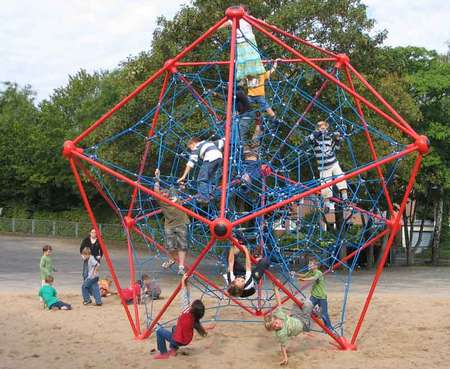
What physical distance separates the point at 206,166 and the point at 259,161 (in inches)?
31.2

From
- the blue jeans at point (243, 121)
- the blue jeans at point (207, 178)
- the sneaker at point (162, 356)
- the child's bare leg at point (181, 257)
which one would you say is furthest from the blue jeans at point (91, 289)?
the blue jeans at point (243, 121)

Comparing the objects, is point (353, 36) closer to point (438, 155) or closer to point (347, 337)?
point (438, 155)

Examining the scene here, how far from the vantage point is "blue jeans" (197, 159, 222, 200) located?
24.4 feet

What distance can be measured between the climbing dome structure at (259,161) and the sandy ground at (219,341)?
38cm

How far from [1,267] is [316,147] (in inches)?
522

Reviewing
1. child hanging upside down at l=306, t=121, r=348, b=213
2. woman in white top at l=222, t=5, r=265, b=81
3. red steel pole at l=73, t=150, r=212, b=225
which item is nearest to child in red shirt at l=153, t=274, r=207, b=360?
red steel pole at l=73, t=150, r=212, b=225

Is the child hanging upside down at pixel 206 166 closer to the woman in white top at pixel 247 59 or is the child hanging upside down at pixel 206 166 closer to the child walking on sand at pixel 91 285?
the woman in white top at pixel 247 59

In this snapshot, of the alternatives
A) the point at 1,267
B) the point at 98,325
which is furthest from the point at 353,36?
the point at 1,267

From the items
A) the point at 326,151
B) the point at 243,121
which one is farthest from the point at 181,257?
the point at 326,151

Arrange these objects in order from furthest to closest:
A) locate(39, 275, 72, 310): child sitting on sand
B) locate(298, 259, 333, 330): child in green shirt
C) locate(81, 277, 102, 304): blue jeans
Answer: locate(81, 277, 102, 304): blue jeans
locate(39, 275, 72, 310): child sitting on sand
locate(298, 259, 333, 330): child in green shirt

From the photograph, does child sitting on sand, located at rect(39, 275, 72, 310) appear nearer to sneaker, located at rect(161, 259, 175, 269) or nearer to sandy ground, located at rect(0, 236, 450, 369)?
sandy ground, located at rect(0, 236, 450, 369)

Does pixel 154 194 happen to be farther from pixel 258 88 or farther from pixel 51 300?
pixel 51 300

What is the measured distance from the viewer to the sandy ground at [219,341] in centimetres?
716

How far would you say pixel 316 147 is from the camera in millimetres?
8539
